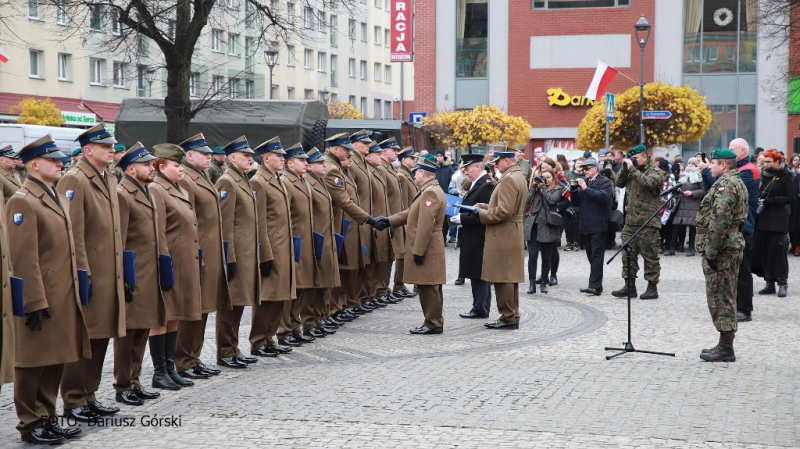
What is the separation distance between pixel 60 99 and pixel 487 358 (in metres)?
40.5

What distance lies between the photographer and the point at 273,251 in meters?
9.49

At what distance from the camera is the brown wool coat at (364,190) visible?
1258 cm

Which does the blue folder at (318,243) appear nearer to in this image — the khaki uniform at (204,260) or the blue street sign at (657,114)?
the khaki uniform at (204,260)

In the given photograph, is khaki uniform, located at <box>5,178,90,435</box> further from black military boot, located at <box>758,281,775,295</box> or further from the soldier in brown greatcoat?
black military boot, located at <box>758,281,775,295</box>

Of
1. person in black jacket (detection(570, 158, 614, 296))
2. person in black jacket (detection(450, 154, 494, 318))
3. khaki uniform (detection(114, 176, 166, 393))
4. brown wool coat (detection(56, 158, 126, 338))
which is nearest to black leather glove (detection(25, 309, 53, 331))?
brown wool coat (detection(56, 158, 126, 338))

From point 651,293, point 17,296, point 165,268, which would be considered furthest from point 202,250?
point 651,293

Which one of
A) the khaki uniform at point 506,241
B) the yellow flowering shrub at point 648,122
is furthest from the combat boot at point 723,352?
the yellow flowering shrub at point 648,122

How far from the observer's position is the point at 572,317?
12328 mm

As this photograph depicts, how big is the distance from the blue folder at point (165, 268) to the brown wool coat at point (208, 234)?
30.7 inches

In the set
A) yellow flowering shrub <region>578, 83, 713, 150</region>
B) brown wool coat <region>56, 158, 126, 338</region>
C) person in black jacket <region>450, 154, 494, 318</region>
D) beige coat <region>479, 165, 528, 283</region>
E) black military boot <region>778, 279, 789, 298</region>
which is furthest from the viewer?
yellow flowering shrub <region>578, 83, 713, 150</region>

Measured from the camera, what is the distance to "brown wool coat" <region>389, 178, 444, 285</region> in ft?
35.3

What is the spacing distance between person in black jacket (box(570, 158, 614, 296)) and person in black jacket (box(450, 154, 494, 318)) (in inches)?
114

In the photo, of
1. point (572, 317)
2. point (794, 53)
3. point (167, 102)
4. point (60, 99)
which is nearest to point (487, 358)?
point (572, 317)

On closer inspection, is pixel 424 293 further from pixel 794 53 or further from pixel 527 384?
pixel 794 53
